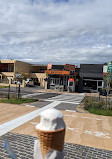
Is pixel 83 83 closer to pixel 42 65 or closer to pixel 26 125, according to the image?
pixel 42 65

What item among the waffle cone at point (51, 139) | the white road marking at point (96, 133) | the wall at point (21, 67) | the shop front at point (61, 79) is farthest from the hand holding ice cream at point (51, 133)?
the wall at point (21, 67)

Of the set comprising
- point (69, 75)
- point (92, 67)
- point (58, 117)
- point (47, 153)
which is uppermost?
point (92, 67)

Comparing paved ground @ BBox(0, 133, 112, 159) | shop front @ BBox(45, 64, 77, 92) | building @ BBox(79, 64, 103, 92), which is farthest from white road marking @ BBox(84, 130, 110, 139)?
building @ BBox(79, 64, 103, 92)

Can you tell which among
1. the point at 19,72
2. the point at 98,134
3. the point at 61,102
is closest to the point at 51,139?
the point at 98,134

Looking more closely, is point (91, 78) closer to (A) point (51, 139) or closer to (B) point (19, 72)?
(B) point (19, 72)

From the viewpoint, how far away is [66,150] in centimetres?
389

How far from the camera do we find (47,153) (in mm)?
1699

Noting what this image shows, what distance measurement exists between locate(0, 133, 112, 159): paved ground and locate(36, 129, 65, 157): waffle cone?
2.10m

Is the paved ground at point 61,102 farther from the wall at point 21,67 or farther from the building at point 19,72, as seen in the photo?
the wall at point 21,67

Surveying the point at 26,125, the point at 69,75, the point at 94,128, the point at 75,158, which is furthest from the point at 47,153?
the point at 69,75

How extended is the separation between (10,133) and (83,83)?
77.0 feet

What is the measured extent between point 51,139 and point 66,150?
2575 mm

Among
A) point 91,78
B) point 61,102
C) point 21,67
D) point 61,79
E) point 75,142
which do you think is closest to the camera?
point 75,142

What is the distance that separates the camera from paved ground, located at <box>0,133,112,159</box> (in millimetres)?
3564
